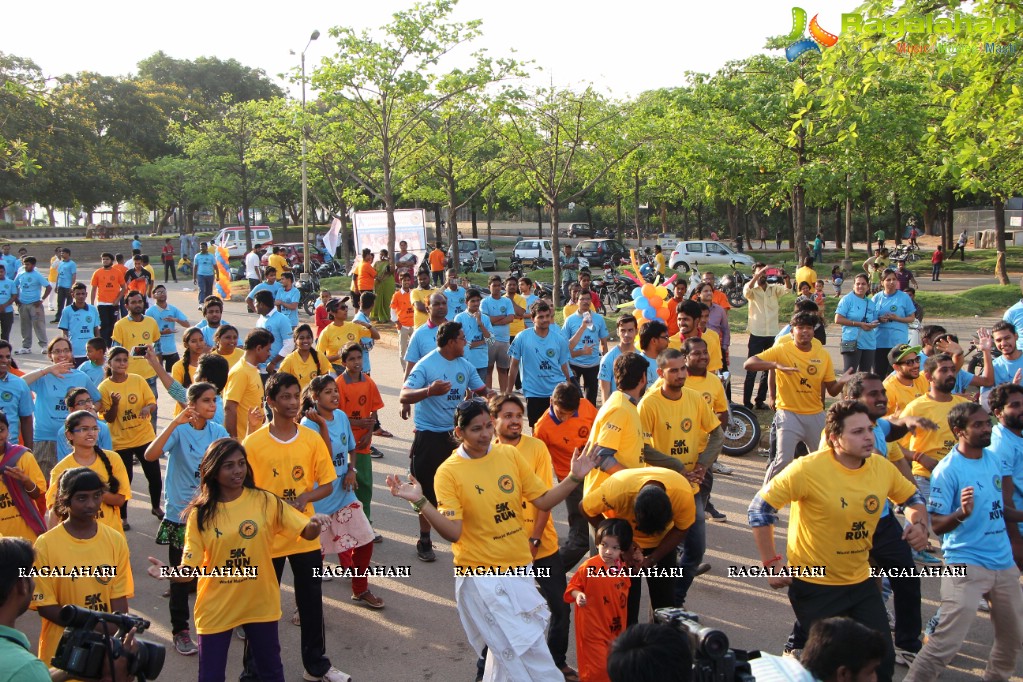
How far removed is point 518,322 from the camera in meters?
13.8

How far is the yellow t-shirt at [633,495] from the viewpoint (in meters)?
5.32

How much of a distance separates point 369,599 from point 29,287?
45.7ft

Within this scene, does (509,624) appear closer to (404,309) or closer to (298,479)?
(298,479)

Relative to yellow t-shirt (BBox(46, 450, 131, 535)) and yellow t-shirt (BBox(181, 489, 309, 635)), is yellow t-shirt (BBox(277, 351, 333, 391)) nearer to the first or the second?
yellow t-shirt (BBox(46, 450, 131, 535))

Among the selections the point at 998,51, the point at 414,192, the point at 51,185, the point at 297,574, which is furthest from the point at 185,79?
the point at 297,574

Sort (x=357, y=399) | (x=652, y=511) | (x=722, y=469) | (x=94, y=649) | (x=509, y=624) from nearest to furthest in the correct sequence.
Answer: (x=94, y=649) < (x=509, y=624) < (x=652, y=511) < (x=357, y=399) < (x=722, y=469)

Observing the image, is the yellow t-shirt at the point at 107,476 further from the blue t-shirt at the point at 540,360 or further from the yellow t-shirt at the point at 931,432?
the yellow t-shirt at the point at 931,432

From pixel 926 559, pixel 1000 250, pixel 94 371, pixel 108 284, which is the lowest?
pixel 926 559

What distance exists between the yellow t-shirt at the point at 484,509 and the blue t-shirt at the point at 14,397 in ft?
14.2

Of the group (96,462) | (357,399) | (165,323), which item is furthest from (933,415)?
(165,323)

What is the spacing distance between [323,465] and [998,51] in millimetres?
10199

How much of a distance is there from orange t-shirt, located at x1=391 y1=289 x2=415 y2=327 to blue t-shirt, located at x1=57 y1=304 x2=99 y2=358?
172 inches

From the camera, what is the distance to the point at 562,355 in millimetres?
9820

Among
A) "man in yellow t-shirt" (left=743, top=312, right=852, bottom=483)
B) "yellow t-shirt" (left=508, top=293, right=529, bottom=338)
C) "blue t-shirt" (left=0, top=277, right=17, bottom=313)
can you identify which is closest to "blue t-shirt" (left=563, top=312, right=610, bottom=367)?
"yellow t-shirt" (left=508, top=293, right=529, bottom=338)
